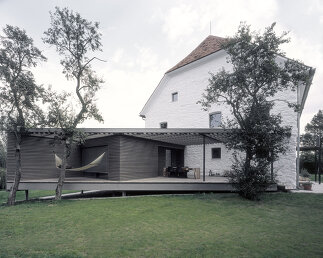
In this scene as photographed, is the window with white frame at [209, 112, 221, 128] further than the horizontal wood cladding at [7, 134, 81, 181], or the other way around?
the window with white frame at [209, 112, 221, 128]

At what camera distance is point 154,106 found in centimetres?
1894

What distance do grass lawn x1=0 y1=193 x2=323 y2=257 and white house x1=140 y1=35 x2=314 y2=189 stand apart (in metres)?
5.00

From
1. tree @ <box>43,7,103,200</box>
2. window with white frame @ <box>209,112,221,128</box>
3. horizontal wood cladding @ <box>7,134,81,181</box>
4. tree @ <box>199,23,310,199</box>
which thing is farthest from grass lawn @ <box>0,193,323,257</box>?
window with white frame @ <box>209,112,221,128</box>

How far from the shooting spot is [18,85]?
322 inches

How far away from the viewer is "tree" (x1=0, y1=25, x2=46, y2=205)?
8.09 meters

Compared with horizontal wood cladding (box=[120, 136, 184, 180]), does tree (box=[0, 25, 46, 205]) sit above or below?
above

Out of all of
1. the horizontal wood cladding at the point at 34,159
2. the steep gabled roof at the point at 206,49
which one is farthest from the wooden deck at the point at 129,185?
the steep gabled roof at the point at 206,49

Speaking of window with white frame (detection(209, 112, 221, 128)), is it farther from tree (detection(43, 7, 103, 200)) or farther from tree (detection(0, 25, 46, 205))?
tree (detection(0, 25, 46, 205))

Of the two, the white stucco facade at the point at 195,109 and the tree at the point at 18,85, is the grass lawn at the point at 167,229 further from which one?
the white stucco facade at the point at 195,109

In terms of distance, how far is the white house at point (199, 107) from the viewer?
38.6 feet

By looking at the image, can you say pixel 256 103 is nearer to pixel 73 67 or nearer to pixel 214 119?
pixel 214 119

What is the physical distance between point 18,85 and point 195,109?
1088 centimetres

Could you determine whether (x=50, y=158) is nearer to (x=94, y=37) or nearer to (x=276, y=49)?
(x=94, y=37)

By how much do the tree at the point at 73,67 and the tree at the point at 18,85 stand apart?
0.71 m
